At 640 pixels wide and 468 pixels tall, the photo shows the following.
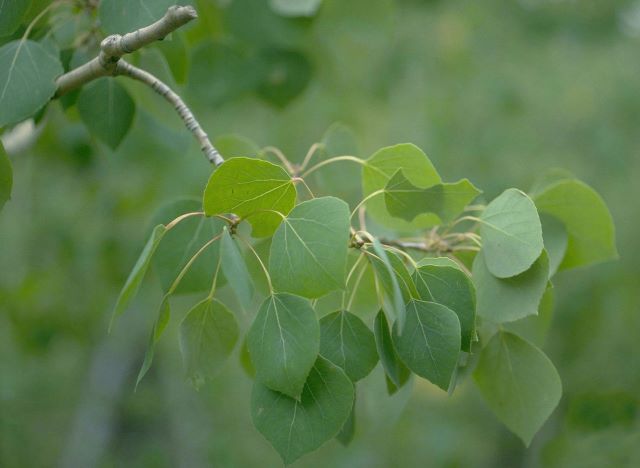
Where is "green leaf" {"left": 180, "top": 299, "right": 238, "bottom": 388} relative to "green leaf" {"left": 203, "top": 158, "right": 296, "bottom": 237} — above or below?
below

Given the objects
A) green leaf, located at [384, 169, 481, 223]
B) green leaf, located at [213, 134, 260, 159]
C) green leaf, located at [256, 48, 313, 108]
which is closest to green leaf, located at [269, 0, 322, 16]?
green leaf, located at [256, 48, 313, 108]

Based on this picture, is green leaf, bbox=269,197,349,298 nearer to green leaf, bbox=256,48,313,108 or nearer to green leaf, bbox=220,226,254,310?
green leaf, bbox=220,226,254,310

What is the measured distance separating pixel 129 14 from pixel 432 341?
0.52 meters

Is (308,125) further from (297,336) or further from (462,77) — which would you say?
(297,336)

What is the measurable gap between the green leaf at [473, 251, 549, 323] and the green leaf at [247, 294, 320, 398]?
0.74 feet

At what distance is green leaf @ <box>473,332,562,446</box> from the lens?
3.02 ft

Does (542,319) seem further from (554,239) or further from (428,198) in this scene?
(428,198)

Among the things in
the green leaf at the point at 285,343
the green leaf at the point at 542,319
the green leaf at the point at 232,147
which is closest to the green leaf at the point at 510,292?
the green leaf at the point at 542,319

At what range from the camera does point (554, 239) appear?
100cm

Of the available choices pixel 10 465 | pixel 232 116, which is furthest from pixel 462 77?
pixel 10 465

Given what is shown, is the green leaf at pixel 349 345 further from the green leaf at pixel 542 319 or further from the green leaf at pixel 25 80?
the green leaf at pixel 25 80

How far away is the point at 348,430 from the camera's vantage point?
0.97m

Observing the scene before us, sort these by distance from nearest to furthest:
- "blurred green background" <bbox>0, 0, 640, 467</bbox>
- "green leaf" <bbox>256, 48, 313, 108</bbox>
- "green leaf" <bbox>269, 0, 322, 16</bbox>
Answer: "green leaf" <bbox>269, 0, 322, 16</bbox> → "green leaf" <bbox>256, 48, 313, 108</bbox> → "blurred green background" <bbox>0, 0, 640, 467</bbox>

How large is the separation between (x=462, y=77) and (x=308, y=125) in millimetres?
698
